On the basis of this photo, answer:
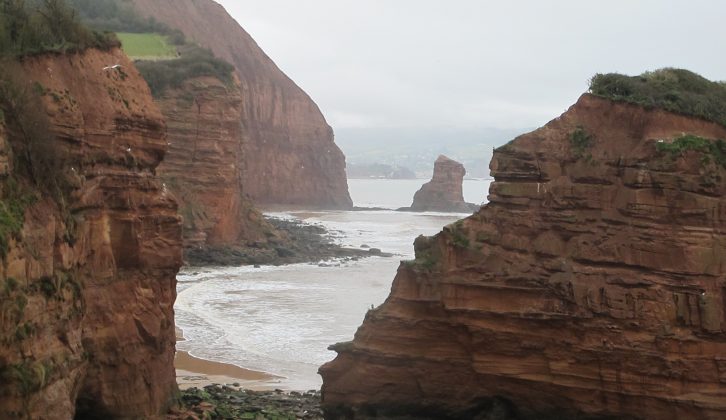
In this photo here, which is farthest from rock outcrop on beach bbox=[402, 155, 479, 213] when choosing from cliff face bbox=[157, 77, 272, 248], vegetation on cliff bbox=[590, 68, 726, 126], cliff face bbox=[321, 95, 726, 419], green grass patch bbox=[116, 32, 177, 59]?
cliff face bbox=[321, 95, 726, 419]

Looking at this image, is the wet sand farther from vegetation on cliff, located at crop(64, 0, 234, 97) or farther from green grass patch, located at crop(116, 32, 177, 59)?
green grass patch, located at crop(116, 32, 177, 59)

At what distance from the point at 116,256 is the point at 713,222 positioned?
870 centimetres

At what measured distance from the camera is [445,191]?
96.3 metres

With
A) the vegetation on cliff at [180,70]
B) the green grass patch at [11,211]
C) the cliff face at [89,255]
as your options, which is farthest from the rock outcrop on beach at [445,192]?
the green grass patch at [11,211]

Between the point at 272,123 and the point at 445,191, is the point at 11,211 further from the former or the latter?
the point at 272,123

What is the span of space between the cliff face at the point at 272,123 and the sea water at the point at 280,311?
45.9m

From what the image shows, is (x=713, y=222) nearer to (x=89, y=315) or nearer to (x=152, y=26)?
(x=89, y=315)

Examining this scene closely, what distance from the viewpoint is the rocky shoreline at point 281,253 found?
144 feet

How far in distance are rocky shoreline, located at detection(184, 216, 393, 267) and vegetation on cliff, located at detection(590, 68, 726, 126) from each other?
2966 cm

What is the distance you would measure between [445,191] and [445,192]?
12cm

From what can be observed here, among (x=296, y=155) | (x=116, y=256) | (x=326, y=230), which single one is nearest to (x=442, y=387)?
(x=116, y=256)

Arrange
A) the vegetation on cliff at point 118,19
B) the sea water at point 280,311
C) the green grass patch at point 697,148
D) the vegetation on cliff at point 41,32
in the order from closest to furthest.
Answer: the vegetation on cliff at point 41,32 → the green grass patch at point 697,148 → the sea water at point 280,311 → the vegetation on cliff at point 118,19

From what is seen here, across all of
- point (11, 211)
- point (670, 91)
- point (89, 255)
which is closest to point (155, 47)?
point (670, 91)

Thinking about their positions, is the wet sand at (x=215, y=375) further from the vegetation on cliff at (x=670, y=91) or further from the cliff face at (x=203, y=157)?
the cliff face at (x=203, y=157)
